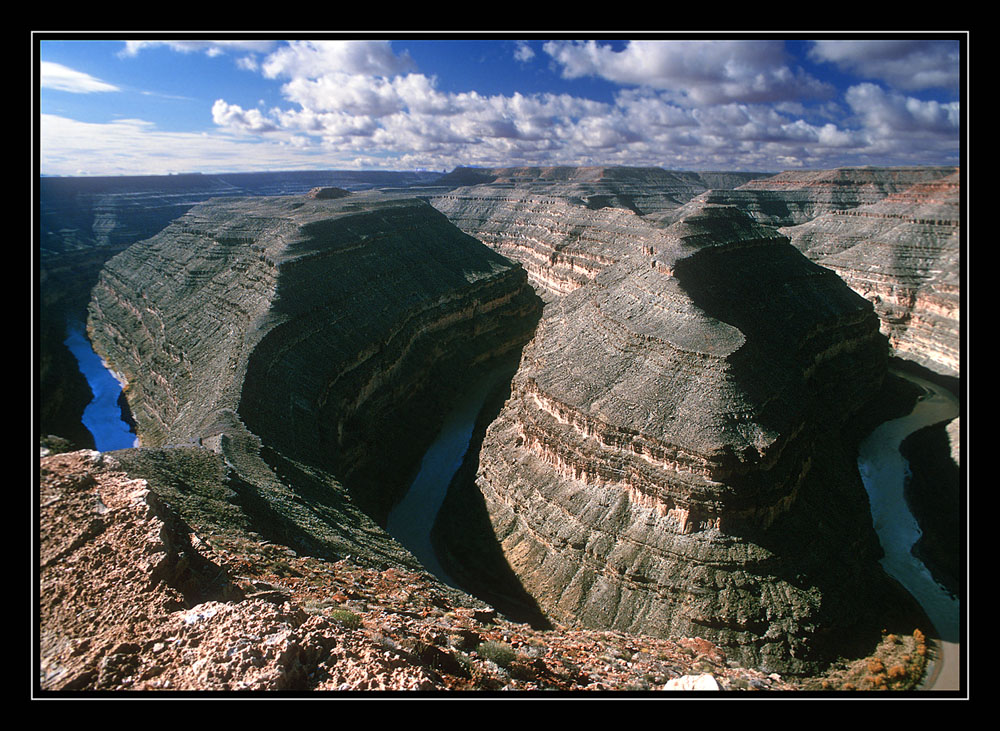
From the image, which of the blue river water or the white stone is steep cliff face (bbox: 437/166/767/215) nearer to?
the blue river water

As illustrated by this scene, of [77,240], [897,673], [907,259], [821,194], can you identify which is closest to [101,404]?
[897,673]

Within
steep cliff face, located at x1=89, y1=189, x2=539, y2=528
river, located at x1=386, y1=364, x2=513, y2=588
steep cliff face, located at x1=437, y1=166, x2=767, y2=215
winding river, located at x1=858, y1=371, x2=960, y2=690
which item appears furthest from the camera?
steep cliff face, located at x1=437, y1=166, x2=767, y2=215

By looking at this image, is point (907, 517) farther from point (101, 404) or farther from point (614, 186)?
point (614, 186)

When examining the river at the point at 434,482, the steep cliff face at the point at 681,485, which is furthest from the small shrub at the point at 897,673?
the river at the point at 434,482

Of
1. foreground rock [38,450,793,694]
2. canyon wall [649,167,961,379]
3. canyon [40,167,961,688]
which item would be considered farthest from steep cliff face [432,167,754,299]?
foreground rock [38,450,793,694]

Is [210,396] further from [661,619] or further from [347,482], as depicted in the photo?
[661,619]

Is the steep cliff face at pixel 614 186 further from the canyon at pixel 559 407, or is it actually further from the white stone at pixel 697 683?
the white stone at pixel 697 683

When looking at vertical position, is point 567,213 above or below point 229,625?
above
